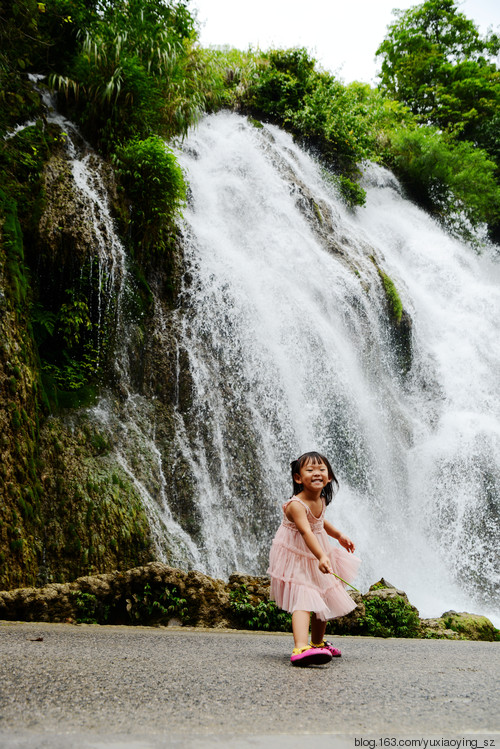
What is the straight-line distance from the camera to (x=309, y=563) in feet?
10.2

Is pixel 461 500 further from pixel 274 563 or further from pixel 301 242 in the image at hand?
pixel 274 563

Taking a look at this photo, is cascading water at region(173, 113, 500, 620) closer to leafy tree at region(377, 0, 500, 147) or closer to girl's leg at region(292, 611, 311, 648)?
girl's leg at region(292, 611, 311, 648)

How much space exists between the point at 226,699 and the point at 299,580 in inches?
51.2

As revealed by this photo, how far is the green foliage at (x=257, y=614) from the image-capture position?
4.75 m

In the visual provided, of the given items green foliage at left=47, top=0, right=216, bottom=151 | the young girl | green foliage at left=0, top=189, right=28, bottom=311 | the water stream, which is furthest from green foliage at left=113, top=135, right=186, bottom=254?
the young girl

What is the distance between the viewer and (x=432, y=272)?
1641cm

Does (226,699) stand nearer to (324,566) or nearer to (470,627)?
(324,566)

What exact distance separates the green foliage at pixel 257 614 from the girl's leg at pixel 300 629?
207 centimetres

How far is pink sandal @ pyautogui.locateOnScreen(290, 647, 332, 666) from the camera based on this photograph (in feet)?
8.47

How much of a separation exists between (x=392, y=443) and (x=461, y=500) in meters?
1.67

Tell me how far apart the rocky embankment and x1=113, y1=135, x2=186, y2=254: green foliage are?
5.93m

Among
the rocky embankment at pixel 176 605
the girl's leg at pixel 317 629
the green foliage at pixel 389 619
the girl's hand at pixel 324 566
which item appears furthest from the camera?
the green foliage at pixel 389 619

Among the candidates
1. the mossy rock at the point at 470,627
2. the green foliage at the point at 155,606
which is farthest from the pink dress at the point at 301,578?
the mossy rock at the point at 470,627

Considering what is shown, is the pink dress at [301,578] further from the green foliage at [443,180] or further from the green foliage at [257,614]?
the green foliage at [443,180]
